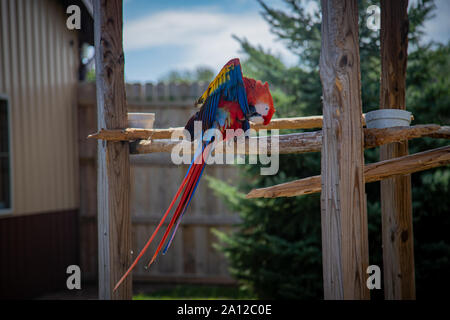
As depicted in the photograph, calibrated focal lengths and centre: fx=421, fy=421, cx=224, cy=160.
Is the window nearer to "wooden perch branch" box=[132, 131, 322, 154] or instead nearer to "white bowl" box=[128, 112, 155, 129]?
"white bowl" box=[128, 112, 155, 129]

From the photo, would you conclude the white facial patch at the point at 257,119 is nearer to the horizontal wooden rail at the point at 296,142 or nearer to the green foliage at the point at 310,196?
the horizontal wooden rail at the point at 296,142

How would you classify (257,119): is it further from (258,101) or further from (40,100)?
(40,100)

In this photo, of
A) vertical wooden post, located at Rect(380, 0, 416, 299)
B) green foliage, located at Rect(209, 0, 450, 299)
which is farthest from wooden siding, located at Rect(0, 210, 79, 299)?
vertical wooden post, located at Rect(380, 0, 416, 299)

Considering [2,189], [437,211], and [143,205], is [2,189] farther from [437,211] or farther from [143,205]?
[437,211]

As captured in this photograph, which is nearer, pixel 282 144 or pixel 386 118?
pixel 386 118

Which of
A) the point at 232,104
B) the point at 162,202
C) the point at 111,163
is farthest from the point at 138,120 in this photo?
the point at 162,202

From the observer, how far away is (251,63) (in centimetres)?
461

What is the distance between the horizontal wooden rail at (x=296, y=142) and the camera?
2.00 meters

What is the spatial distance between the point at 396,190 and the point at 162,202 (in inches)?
125

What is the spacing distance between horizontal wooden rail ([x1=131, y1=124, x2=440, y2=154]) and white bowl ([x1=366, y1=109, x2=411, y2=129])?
126 mm

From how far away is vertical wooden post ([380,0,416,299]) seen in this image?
8.17 feet

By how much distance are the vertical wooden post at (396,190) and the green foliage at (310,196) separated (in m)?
1.12

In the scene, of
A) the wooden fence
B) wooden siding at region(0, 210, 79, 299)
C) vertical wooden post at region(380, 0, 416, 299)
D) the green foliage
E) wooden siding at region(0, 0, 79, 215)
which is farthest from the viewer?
the wooden fence

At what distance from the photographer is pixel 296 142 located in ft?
7.60
